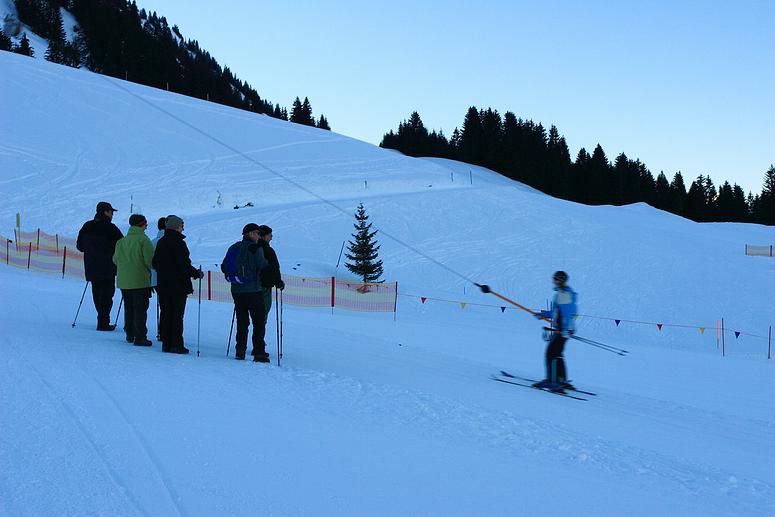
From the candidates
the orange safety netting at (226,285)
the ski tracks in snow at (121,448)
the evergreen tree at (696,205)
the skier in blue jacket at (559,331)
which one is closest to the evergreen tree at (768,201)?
the evergreen tree at (696,205)

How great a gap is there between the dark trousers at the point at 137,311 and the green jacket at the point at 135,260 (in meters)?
0.11

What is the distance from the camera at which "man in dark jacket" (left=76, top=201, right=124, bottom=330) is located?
8.98 meters

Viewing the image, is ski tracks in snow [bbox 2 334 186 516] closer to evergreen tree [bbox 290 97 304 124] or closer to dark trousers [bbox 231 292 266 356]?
dark trousers [bbox 231 292 266 356]

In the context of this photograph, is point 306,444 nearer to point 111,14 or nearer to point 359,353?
point 359,353

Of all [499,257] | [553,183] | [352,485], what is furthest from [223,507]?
[553,183]

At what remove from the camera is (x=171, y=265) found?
7.75 m

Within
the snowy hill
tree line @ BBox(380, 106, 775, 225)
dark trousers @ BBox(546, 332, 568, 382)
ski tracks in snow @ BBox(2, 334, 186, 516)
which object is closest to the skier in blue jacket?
dark trousers @ BBox(546, 332, 568, 382)

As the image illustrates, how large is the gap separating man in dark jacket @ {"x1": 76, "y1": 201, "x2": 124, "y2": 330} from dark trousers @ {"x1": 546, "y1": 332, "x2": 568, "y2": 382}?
6.29 metres

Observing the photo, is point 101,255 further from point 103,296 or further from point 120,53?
point 120,53

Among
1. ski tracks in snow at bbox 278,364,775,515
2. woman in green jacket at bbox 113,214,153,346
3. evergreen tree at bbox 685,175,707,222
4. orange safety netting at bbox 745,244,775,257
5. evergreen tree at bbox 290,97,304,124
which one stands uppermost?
evergreen tree at bbox 290,97,304,124

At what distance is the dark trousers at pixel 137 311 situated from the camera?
321 inches

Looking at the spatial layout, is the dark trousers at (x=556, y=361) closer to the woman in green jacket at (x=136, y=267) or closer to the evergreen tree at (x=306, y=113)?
the woman in green jacket at (x=136, y=267)

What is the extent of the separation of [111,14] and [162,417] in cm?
14771

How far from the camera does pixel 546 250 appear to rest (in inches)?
1366
